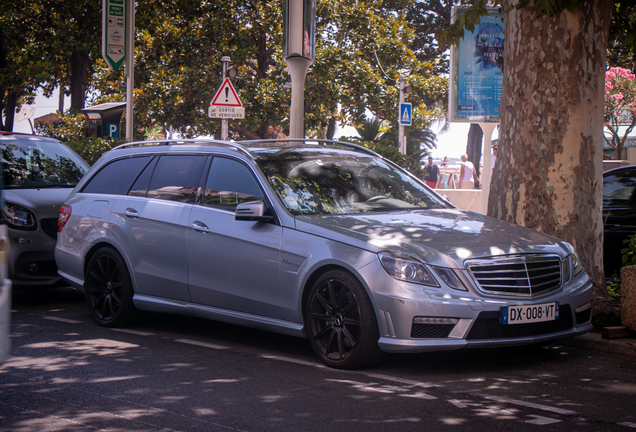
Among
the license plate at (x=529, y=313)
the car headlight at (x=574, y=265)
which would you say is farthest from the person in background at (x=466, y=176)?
the license plate at (x=529, y=313)

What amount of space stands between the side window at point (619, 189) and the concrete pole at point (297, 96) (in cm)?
396

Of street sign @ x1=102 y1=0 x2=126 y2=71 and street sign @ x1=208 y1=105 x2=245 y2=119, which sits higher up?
street sign @ x1=102 y1=0 x2=126 y2=71

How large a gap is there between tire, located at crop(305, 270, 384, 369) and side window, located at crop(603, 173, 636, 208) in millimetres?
5354

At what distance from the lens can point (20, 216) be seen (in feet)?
29.0

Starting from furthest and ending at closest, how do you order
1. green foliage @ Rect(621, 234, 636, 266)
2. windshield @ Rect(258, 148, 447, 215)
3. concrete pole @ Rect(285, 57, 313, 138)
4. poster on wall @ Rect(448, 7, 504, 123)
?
poster on wall @ Rect(448, 7, 504, 123), concrete pole @ Rect(285, 57, 313, 138), green foliage @ Rect(621, 234, 636, 266), windshield @ Rect(258, 148, 447, 215)

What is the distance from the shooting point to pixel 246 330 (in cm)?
738

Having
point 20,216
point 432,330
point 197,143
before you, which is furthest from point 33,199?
point 432,330

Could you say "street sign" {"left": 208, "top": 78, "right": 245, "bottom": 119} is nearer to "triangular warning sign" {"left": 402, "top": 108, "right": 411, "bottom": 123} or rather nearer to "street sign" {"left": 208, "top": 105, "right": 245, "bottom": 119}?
"street sign" {"left": 208, "top": 105, "right": 245, "bottom": 119}

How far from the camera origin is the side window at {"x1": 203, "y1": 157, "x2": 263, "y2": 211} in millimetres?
6508

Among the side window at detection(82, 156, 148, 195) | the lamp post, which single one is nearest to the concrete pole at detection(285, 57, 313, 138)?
the lamp post

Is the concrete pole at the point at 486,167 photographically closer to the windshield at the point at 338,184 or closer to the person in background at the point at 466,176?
the person in background at the point at 466,176

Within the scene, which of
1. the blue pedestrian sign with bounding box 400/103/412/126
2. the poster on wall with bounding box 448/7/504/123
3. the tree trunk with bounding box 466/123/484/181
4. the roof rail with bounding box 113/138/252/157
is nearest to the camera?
the roof rail with bounding box 113/138/252/157

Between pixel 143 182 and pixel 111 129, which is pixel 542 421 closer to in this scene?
pixel 143 182

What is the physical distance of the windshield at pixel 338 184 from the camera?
6336mm
